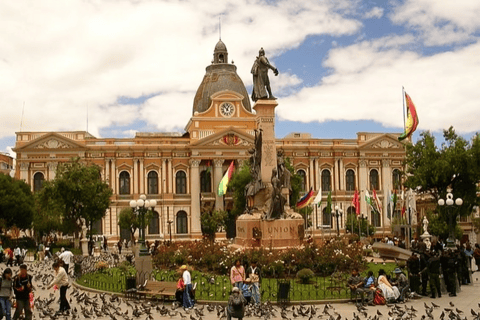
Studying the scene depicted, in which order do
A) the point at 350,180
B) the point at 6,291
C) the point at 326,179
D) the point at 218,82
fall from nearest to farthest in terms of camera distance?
the point at 6,291 < the point at 326,179 < the point at 350,180 < the point at 218,82

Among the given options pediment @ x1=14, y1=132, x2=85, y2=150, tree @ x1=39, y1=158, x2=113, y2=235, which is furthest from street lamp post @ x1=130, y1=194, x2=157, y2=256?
pediment @ x1=14, y1=132, x2=85, y2=150

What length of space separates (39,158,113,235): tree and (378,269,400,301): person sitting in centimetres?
3104

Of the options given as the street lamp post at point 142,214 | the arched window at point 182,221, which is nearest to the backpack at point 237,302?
the street lamp post at point 142,214

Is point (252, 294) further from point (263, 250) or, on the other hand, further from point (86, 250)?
point (86, 250)

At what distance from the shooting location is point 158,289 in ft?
58.2

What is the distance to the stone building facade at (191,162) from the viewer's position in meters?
57.9

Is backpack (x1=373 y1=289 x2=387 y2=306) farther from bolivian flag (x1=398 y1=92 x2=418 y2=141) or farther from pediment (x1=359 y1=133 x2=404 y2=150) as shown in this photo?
pediment (x1=359 y1=133 x2=404 y2=150)

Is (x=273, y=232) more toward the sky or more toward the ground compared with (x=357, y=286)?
more toward the sky

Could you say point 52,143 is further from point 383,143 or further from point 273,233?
point 273,233

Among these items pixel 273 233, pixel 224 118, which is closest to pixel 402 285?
pixel 273 233

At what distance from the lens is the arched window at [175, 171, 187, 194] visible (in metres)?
60.4

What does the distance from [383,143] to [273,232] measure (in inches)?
1640

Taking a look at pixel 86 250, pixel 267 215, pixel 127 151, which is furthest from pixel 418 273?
pixel 127 151

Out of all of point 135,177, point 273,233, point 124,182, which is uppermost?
point 135,177
